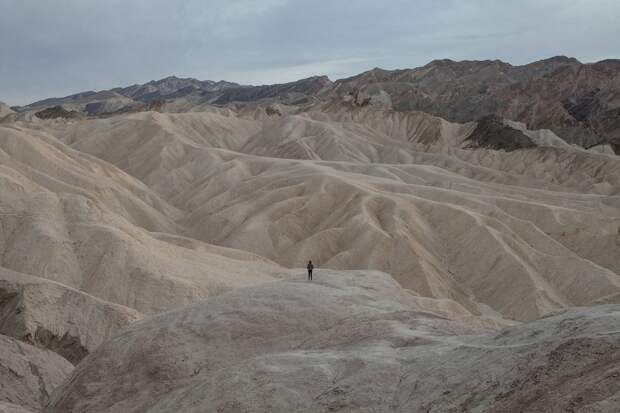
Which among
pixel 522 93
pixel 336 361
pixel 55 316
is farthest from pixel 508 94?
pixel 336 361

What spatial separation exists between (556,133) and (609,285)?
7128 centimetres

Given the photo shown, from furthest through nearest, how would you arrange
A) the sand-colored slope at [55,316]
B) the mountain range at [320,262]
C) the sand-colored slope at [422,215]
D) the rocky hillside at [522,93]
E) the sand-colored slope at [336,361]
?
the rocky hillside at [522,93] → the sand-colored slope at [422,215] → the sand-colored slope at [55,316] → the mountain range at [320,262] → the sand-colored slope at [336,361]

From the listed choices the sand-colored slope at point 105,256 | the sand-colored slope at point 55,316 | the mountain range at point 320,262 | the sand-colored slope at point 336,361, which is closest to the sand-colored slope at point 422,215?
the mountain range at point 320,262

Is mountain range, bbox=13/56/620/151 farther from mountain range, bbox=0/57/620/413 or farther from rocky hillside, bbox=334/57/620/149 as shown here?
mountain range, bbox=0/57/620/413

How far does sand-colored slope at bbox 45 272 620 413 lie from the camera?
313 inches

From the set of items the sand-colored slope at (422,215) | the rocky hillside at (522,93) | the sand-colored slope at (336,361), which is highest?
the rocky hillside at (522,93)

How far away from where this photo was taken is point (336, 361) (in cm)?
1046

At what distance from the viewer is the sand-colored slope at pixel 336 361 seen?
796 centimetres

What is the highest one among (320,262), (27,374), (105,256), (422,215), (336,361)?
(336,361)

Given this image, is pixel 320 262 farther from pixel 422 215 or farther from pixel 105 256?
pixel 105 256

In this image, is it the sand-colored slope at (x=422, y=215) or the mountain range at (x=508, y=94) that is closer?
the sand-colored slope at (x=422, y=215)

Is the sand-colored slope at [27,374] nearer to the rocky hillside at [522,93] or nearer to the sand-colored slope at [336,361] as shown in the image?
the sand-colored slope at [336,361]

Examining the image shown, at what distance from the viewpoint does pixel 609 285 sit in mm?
37719

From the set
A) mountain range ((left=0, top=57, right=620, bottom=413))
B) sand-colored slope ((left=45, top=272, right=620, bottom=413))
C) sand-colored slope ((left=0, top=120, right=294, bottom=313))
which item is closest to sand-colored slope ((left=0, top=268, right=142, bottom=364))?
mountain range ((left=0, top=57, right=620, bottom=413))
